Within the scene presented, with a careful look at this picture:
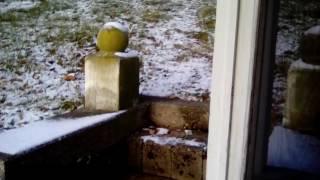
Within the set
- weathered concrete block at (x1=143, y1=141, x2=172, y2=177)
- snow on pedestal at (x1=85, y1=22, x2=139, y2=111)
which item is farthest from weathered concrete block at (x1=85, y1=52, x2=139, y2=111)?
weathered concrete block at (x1=143, y1=141, x2=172, y2=177)

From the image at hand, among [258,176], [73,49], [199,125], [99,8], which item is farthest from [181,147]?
[99,8]

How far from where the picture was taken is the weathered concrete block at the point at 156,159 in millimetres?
2977

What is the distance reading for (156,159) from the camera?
9.92 ft

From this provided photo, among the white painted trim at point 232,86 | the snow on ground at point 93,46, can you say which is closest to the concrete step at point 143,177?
the snow on ground at point 93,46

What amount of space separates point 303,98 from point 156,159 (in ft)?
6.33

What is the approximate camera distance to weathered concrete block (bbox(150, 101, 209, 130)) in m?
3.27

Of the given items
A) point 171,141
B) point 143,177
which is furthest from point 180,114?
point 143,177

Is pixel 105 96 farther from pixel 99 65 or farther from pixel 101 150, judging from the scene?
pixel 101 150

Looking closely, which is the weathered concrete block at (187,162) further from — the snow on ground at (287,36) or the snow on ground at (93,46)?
the snow on ground at (287,36)

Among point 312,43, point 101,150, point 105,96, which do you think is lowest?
point 101,150

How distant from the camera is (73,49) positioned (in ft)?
18.7

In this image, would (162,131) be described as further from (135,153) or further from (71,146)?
(71,146)

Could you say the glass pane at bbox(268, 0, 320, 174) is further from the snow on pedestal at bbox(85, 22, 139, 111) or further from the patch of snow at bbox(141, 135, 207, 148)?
the snow on pedestal at bbox(85, 22, 139, 111)

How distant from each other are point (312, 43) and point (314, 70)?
86 mm
